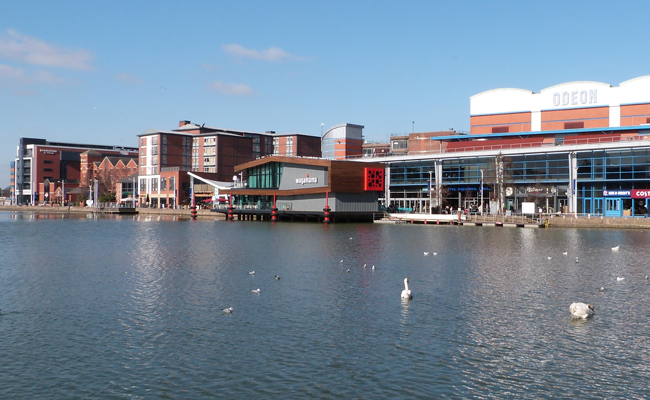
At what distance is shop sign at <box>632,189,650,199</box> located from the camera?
3157 inches

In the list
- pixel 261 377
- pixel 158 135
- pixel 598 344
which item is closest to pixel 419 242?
pixel 598 344

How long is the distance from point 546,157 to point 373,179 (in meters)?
26.4

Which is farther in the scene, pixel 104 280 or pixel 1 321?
pixel 104 280

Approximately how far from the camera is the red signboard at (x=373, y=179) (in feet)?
283

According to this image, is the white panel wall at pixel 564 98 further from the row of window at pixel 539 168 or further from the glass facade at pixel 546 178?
the glass facade at pixel 546 178

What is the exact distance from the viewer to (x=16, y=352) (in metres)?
18.0

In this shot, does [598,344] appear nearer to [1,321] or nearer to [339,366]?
[339,366]

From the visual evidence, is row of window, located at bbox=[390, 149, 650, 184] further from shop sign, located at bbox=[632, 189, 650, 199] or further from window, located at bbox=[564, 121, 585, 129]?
window, located at bbox=[564, 121, 585, 129]

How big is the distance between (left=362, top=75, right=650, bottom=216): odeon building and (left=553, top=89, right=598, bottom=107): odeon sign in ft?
0.51

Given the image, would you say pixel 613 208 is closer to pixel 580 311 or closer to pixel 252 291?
pixel 580 311

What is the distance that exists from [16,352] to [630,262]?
117 feet

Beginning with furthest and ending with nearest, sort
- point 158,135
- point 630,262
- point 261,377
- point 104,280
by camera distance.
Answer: point 158,135 < point 630,262 < point 104,280 < point 261,377

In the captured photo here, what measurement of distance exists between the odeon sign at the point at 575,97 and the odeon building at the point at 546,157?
6.2 inches

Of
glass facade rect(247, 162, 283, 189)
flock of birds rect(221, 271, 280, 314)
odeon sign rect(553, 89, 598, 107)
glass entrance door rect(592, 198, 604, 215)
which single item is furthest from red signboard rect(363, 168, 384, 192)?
flock of birds rect(221, 271, 280, 314)
